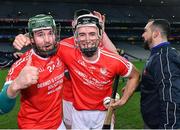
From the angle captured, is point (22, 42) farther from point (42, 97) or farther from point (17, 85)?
A: point (17, 85)

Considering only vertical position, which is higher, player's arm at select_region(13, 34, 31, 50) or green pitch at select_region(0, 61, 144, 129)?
player's arm at select_region(13, 34, 31, 50)

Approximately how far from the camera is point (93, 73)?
12.9 ft

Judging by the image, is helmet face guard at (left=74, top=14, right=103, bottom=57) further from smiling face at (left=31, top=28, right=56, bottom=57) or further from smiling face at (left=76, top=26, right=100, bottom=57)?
smiling face at (left=31, top=28, right=56, bottom=57)

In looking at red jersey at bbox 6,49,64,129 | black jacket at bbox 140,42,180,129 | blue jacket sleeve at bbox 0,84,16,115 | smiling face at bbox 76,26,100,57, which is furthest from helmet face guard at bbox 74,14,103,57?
blue jacket sleeve at bbox 0,84,16,115

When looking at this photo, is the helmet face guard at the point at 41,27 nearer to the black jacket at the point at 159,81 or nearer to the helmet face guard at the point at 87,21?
the helmet face guard at the point at 87,21

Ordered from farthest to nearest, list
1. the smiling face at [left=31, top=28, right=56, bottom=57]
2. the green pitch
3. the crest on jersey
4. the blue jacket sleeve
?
the green pitch
the crest on jersey
the smiling face at [left=31, top=28, right=56, bottom=57]
the blue jacket sleeve

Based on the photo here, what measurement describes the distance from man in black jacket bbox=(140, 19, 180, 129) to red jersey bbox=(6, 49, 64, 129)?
42.7 inches

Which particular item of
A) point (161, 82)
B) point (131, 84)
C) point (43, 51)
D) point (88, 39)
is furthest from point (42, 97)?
point (161, 82)

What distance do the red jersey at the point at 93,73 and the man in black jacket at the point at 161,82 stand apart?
360mm

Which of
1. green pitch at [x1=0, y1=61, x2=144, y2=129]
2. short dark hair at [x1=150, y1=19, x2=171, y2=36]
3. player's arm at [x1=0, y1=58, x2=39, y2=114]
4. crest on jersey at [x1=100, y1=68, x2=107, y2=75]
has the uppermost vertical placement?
short dark hair at [x1=150, y1=19, x2=171, y2=36]

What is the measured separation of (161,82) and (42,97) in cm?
127

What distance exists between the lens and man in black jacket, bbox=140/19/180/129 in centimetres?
349

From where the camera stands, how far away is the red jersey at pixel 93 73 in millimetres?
3926

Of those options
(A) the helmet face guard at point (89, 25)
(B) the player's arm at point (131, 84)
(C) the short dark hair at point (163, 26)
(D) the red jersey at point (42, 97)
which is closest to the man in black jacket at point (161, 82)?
(C) the short dark hair at point (163, 26)
